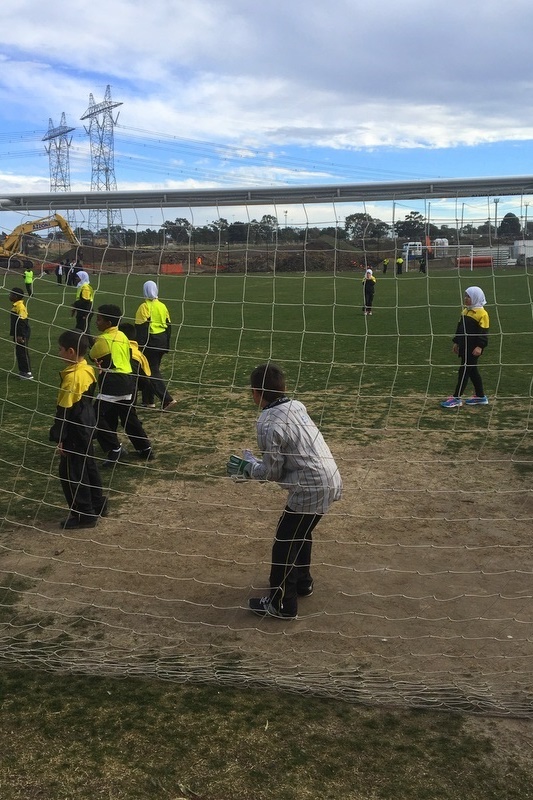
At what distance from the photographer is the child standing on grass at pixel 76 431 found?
17.5 ft

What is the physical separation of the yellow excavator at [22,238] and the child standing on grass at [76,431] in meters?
0.70

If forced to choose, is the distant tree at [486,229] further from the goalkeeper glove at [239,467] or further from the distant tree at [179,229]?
the goalkeeper glove at [239,467]

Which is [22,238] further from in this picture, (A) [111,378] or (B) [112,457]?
(B) [112,457]

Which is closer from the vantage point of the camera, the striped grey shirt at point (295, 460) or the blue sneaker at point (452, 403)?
the striped grey shirt at point (295, 460)

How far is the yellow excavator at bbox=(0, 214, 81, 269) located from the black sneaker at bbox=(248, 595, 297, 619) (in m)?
2.78

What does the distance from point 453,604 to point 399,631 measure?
491 millimetres

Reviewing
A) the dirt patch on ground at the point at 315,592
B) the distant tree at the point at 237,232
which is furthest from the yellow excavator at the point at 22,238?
the dirt patch on ground at the point at 315,592

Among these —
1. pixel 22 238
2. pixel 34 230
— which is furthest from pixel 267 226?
pixel 22 238

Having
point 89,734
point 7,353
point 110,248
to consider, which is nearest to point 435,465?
point 110,248

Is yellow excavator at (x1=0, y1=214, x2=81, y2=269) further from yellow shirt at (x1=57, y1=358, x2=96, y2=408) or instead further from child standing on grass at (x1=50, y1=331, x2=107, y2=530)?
yellow shirt at (x1=57, y1=358, x2=96, y2=408)

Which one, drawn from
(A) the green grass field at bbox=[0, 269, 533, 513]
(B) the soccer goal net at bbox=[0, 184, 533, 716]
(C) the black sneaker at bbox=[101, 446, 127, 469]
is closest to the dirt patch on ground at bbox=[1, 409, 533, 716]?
(B) the soccer goal net at bbox=[0, 184, 533, 716]

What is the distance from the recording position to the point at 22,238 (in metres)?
4.73

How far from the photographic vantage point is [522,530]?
17.8 feet

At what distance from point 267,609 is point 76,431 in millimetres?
2163
